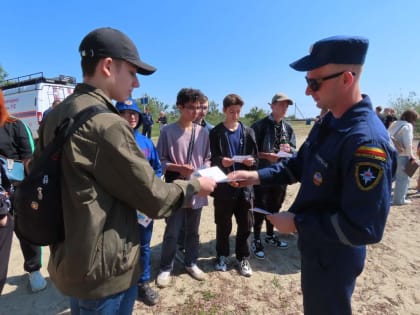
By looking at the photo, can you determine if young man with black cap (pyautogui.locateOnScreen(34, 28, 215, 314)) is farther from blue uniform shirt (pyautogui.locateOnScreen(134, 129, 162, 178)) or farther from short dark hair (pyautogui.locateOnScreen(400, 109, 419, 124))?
short dark hair (pyautogui.locateOnScreen(400, 109, 419, 124))

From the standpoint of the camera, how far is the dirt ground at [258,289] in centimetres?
296

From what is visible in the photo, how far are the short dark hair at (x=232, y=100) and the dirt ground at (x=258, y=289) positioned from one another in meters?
2.24

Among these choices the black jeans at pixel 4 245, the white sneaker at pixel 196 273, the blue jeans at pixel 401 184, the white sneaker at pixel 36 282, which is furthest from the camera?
the blue jeans at pixel 401 184

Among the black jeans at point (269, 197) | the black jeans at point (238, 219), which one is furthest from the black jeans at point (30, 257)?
the black jeans at point (269, 197)

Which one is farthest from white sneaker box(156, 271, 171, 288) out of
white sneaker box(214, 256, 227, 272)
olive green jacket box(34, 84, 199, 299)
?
olive green jacket box(34, 84, 199, 299)

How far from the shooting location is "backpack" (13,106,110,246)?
123 centimetres

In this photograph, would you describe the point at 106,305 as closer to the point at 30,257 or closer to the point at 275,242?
the point at 30,257

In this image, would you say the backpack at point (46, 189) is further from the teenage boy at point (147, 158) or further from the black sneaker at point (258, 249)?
the black sneaker at point (258, 249)

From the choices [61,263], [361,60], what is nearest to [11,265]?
[61,263]

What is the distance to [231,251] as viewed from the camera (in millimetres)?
4223

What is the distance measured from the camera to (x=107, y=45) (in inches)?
53.8

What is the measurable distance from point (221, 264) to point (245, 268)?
0.33 meters

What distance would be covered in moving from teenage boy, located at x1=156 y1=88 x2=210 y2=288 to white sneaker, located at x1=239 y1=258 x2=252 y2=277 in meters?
0.53

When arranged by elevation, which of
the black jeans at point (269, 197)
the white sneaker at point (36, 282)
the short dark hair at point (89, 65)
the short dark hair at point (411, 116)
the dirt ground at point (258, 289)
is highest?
the short dark hair at point (89, 65)
